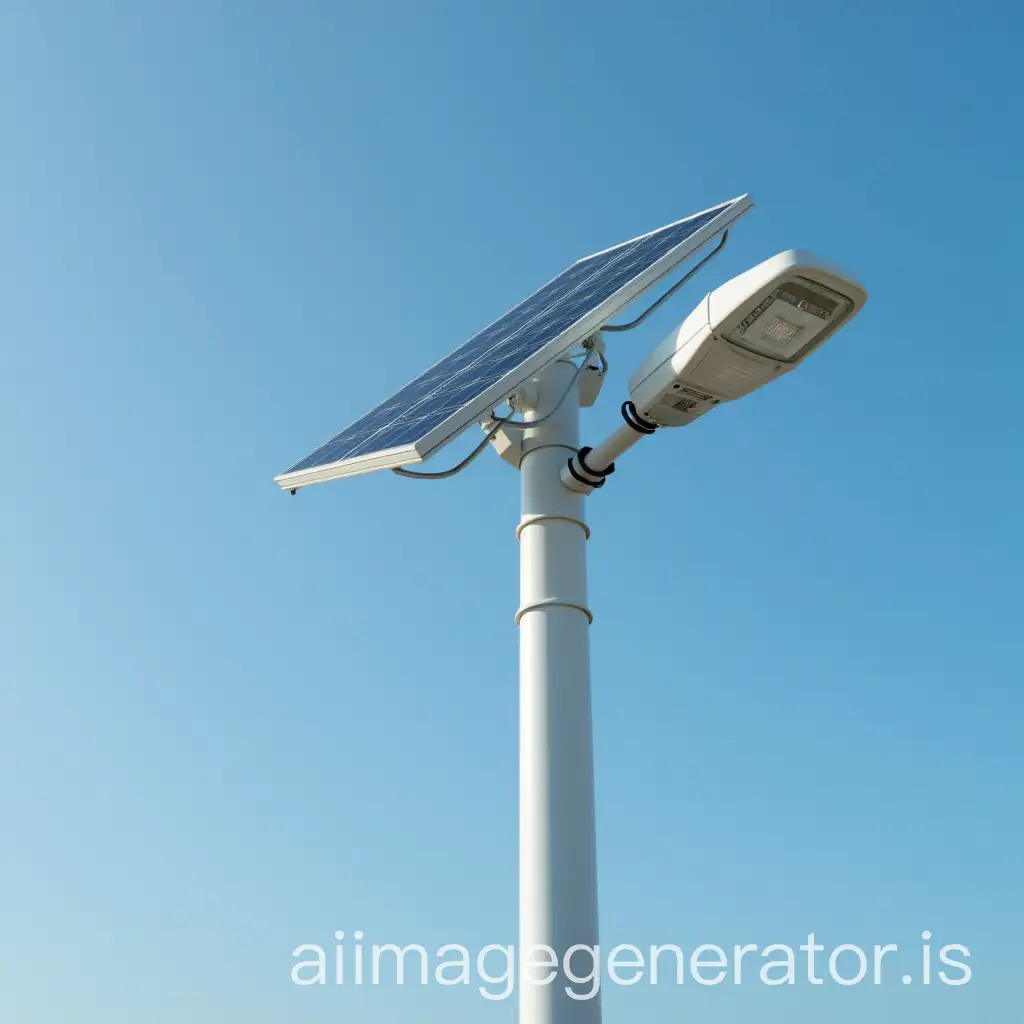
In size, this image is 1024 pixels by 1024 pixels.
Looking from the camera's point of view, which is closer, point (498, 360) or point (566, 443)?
point (498, 360)

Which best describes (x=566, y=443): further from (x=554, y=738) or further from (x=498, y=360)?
(x=554, y=738)

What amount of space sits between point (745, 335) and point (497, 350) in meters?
2.05

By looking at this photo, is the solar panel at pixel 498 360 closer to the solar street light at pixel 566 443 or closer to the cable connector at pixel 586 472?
the solar street light at pixel 566 443

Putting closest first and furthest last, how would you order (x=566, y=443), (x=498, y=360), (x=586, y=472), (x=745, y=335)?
(x=745, y=335) → (x=586, y=472) → (x=498, y=360) → (x=566, y=443)

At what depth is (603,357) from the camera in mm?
8172

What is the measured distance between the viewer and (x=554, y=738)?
268 inches

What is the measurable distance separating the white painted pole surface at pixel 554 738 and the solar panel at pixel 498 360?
0.79m

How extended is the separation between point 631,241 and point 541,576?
4.19m

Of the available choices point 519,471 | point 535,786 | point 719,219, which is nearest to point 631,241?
point 719,219

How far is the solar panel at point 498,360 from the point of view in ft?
21.4

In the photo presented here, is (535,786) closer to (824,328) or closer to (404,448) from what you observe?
(404,448)

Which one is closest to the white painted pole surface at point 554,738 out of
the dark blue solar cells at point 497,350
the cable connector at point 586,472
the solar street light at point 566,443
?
the solar street light at point 566,443

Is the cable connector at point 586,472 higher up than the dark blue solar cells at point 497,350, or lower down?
lower down

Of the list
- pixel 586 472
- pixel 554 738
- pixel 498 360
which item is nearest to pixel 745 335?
pixel 586 472
